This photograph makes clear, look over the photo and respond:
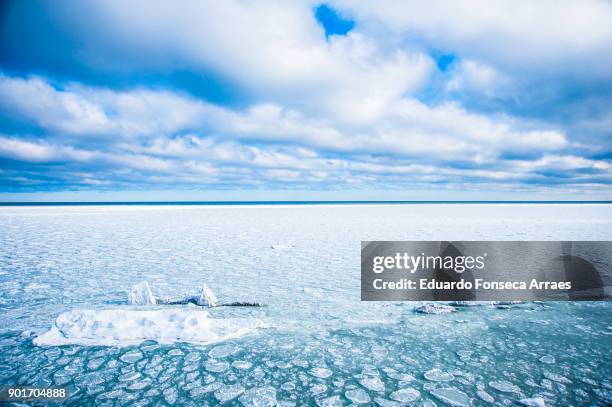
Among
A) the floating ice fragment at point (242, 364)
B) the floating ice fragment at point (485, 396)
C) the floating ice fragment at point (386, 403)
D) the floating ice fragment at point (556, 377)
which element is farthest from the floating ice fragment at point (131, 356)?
the floating ice fragment at point (556, 377)

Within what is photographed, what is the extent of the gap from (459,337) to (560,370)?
3.39ft

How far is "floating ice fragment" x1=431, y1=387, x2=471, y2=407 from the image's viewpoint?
2.69 m

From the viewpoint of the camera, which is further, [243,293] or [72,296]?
[243,293]

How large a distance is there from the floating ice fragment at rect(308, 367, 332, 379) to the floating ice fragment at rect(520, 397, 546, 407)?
172cm

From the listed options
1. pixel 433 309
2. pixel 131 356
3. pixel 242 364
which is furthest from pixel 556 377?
pixel 131 356

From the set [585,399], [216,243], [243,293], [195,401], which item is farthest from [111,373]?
[216,243]

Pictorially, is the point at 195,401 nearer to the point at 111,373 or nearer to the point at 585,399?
the point at 111,373

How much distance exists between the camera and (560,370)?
3158 mm

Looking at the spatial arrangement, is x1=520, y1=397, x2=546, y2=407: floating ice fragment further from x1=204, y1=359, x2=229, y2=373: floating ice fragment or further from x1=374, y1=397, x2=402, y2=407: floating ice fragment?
x1=204, y1=359, x2=229, y2=373: floating ice fragment

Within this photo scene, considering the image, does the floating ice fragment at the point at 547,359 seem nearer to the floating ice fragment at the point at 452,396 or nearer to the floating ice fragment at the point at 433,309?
the floating ice fragment at the point at 452,396

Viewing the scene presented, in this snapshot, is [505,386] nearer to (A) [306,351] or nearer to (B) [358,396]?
(B) [358,396]

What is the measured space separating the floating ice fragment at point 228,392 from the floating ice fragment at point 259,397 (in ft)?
0.24

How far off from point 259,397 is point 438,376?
178 centimetres

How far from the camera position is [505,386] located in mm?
2906
